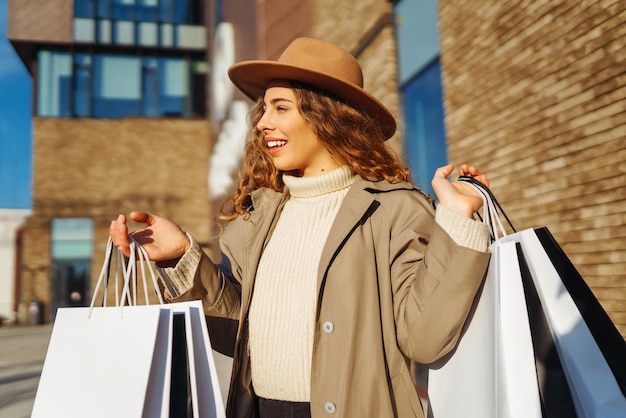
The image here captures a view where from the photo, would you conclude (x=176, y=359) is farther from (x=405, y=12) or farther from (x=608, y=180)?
(x=405, y=12)

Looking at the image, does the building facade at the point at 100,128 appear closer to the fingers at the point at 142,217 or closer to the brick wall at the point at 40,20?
the brick wall at the point at 40,20

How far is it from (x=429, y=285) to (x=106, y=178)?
68.9ft

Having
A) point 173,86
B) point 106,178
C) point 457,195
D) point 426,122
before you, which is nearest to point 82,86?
point 173,86

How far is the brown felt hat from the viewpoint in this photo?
2182mm

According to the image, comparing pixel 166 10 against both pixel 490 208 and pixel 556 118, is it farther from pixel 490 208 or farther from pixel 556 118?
pixel 490 208

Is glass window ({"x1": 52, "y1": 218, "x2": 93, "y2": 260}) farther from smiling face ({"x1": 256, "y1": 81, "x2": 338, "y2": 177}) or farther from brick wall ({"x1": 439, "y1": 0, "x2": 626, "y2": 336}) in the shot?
smiling face ({"x1": 256, "y1": 81, "x2": 338, "y2": 177})

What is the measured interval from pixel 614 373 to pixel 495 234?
44 centimetres

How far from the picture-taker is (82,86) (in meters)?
21.2

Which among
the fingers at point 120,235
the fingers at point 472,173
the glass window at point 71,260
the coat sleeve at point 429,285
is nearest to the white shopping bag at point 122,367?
the fingers at point 120,235

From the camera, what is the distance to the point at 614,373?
132 centimetres

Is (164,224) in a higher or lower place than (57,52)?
lower

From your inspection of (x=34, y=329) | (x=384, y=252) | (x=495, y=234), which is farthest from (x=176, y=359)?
(x=34, y=329)

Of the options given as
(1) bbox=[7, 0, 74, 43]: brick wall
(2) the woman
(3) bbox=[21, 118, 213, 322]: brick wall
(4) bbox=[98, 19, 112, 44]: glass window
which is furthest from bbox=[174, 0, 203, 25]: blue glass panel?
(2) the woman

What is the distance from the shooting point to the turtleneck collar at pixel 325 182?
2.17 metres
